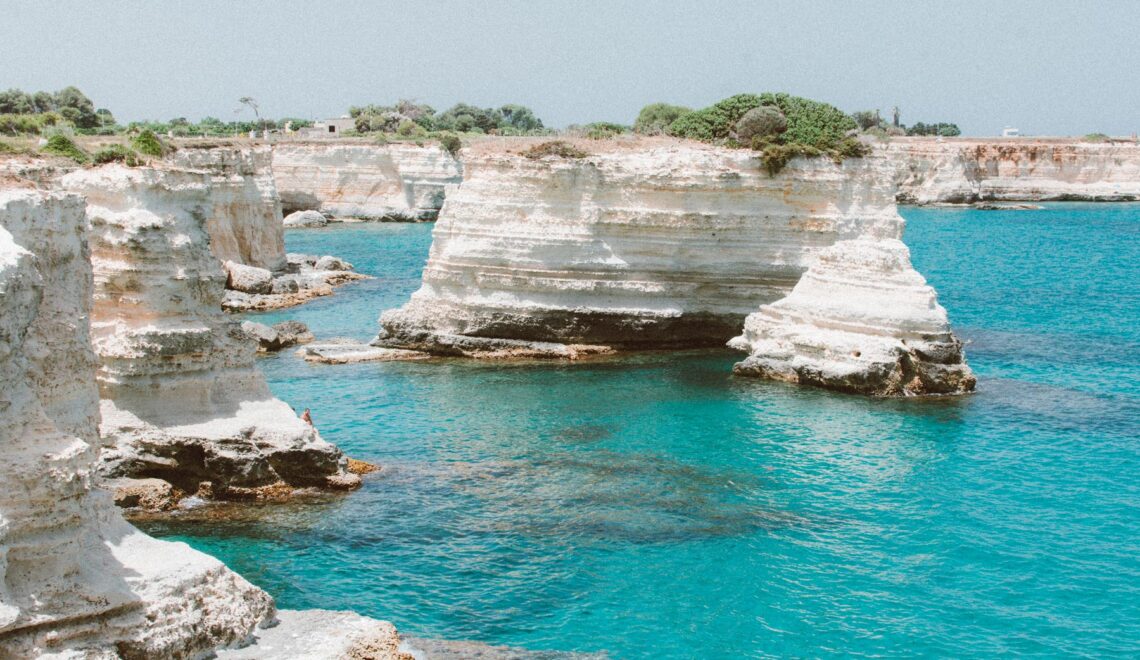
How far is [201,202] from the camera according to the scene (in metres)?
20.3

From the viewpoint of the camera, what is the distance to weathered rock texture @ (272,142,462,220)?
254 ft

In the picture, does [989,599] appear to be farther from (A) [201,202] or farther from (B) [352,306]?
(B) [352,306]

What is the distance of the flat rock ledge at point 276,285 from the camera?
40.7 m

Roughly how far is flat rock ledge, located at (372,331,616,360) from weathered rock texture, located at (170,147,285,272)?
53.3ft

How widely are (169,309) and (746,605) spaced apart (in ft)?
38.3

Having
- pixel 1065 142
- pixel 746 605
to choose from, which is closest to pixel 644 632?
pixel 746 605

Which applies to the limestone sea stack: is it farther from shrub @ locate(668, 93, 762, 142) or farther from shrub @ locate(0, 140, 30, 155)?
shrub @ locate(0, 140, 30, 155)

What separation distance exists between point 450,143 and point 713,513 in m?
64.7

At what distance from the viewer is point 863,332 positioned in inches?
1086

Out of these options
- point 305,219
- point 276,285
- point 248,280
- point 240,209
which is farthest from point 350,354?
point 305,219

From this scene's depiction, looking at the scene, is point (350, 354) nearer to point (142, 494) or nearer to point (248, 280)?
point (142, 494)

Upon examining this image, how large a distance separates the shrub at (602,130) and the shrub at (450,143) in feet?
111

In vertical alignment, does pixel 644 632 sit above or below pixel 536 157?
below

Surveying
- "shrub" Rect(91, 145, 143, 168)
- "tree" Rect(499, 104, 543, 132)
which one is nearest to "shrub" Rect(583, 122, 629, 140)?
"shrub" Rect(91, 145, 143, 168)
